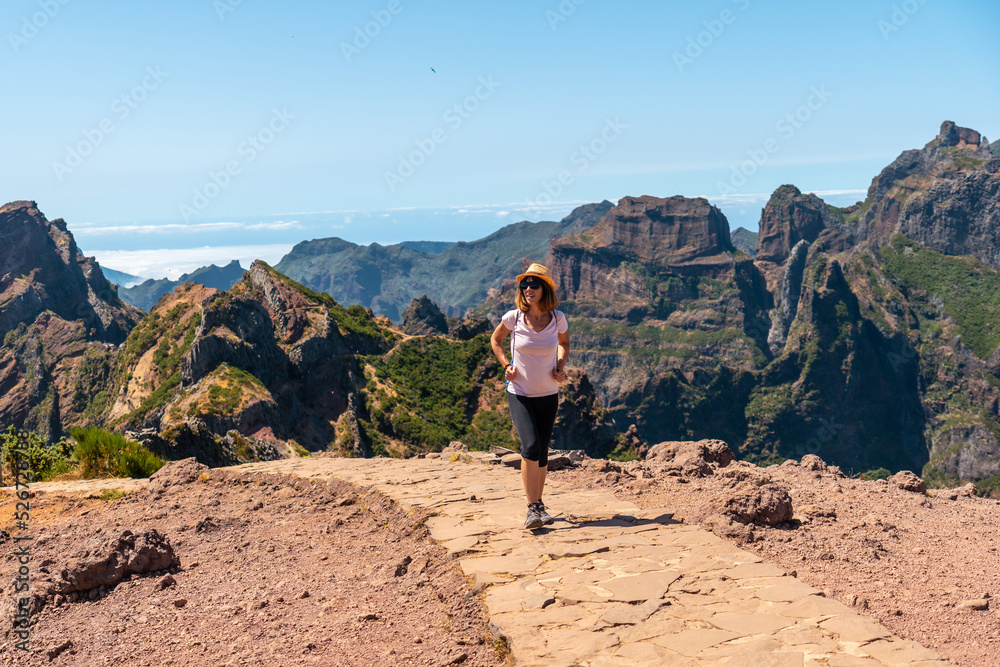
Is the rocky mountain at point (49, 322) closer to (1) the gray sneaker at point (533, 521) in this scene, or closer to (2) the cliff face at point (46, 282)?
(2) the cliff face at point (46, 282)

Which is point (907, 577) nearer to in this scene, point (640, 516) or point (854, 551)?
point (854, 551)

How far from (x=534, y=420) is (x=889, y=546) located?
148 inches

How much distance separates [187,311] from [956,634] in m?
73.4

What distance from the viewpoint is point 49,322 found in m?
109

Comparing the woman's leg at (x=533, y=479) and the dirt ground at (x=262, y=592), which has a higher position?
the woman's leg at (x=533, y=479)

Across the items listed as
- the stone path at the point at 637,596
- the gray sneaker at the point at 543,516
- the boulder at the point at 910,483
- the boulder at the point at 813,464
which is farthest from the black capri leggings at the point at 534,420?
the boulder at the point at 813,464

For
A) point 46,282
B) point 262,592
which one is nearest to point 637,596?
point 262,592

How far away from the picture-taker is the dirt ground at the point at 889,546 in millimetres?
4945

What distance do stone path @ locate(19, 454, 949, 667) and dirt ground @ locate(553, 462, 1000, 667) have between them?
503 millimetres

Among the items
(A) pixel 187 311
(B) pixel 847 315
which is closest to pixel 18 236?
(A) pixel 187 311

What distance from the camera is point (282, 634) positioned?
5.07 metres

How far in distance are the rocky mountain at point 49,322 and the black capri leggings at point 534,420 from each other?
81.7 meters

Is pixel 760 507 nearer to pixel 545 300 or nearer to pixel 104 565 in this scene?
pixel 545 300

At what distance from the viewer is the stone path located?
4.27 m
